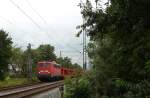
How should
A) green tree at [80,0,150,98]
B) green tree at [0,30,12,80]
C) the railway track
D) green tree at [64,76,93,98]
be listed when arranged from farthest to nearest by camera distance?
1. green tree at [0,30,12,80]
2. the railway track
3. green tree at [64,76,93,98]
4. green tree at [80,0,150,98]

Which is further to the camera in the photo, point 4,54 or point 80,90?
point 4,54

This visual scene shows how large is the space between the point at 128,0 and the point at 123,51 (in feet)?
5.37

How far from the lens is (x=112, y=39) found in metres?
14.8

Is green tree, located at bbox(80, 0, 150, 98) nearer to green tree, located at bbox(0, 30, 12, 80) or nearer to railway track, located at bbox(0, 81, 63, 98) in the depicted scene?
railway track, located at bbox(0, 81, 63, 98)

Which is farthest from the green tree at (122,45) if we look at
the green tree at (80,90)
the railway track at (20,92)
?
the railway track at (20,92)

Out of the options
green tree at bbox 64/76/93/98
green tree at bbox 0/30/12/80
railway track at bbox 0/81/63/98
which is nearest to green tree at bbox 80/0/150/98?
green tree at bbox 64/76/93/98

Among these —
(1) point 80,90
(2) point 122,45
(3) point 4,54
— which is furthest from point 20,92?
(3) point 4,54

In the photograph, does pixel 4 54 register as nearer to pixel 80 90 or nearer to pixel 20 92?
pixel 20 92

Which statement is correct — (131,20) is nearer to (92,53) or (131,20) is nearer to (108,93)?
(108,93)

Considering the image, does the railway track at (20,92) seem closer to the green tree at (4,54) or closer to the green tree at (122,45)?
the green tree at (122,45)

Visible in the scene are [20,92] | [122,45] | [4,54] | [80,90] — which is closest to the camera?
[122,45]

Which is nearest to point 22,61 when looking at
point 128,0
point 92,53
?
point 92,53

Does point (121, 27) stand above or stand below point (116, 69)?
above

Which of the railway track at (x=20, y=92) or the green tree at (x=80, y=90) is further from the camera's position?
the railway track at (x=20, y=92)
